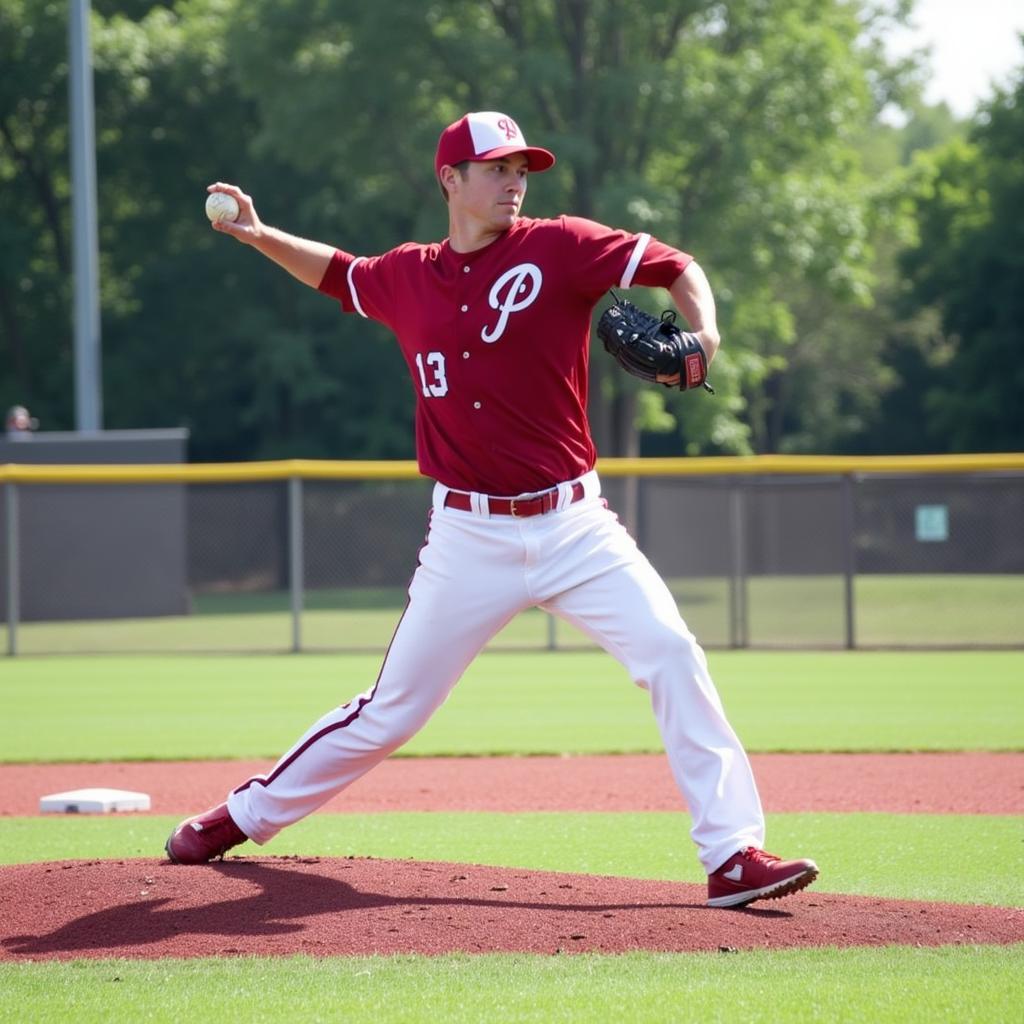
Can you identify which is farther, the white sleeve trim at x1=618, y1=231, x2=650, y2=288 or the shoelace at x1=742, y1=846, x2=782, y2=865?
the white sleeve trim at x1=618, y1=231, x2=650, y2=288

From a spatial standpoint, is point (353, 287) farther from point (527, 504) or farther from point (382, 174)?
point (382, 174)

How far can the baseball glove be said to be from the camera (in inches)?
169

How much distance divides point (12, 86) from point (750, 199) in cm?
1566

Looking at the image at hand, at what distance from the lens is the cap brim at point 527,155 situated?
14.8 ft

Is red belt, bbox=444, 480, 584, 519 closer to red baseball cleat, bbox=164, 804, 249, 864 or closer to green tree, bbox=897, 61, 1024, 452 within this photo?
red baseball cleat, bbox=164, 804, 249, 864

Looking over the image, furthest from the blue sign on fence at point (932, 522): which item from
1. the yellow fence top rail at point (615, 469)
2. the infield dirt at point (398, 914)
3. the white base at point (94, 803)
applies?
the infield dirt at point (398, 914)

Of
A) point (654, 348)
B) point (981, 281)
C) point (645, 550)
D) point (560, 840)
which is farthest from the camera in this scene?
point (981, 281)

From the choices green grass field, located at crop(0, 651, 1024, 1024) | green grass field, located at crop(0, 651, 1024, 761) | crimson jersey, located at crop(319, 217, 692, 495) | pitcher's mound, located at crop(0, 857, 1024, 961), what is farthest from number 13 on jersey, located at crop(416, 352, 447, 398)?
green grass field, located at crop(0, 651, 1024, 761)

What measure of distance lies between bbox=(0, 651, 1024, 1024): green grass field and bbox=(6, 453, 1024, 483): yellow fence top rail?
2362 millimetres

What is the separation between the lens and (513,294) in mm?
4480

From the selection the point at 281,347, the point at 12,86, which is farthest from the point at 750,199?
the point at 12,86

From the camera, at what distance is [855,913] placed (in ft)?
14.4

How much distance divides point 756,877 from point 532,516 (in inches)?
45.4

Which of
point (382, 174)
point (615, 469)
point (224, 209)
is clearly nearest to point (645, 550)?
point (615, 469)
